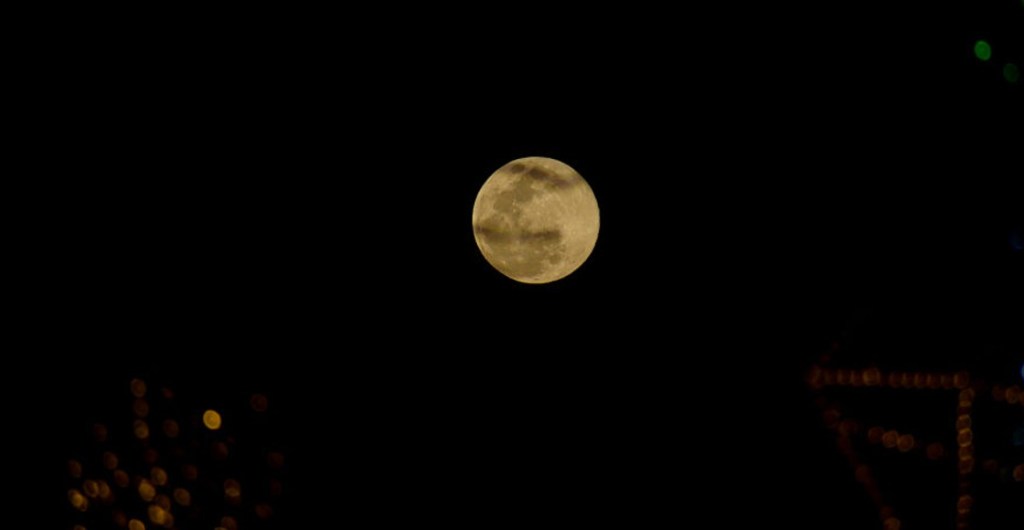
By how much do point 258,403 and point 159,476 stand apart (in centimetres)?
34

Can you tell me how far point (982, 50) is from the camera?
2.38 meters

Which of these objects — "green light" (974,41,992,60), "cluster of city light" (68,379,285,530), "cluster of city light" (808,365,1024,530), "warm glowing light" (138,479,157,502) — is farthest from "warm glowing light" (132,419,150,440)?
"green light" (974,41,992,60)

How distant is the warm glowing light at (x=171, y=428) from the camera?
2.55 meters

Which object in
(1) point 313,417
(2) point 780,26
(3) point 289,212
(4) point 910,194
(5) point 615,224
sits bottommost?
(1) point 313,417

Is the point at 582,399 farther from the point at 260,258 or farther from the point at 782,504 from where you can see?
the point at 260,258

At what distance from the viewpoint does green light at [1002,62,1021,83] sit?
2.40m

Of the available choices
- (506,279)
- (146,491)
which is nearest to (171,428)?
(146,491)

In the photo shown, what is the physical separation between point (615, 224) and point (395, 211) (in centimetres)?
63

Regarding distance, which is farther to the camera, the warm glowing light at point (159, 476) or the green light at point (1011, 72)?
the warm glowing light at point (159, 476)

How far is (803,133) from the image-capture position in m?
2.49

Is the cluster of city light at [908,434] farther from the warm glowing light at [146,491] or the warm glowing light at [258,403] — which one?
the warm glowing light at [146,491]

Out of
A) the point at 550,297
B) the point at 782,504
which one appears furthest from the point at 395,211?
the point at 782,504

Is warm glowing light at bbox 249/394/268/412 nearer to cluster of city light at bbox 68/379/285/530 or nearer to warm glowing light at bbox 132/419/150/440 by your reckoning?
cluster of city light at bbox 68/379/285/530

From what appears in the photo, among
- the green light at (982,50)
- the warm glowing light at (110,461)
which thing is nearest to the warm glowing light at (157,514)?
the warm glowing light at (110,461)
